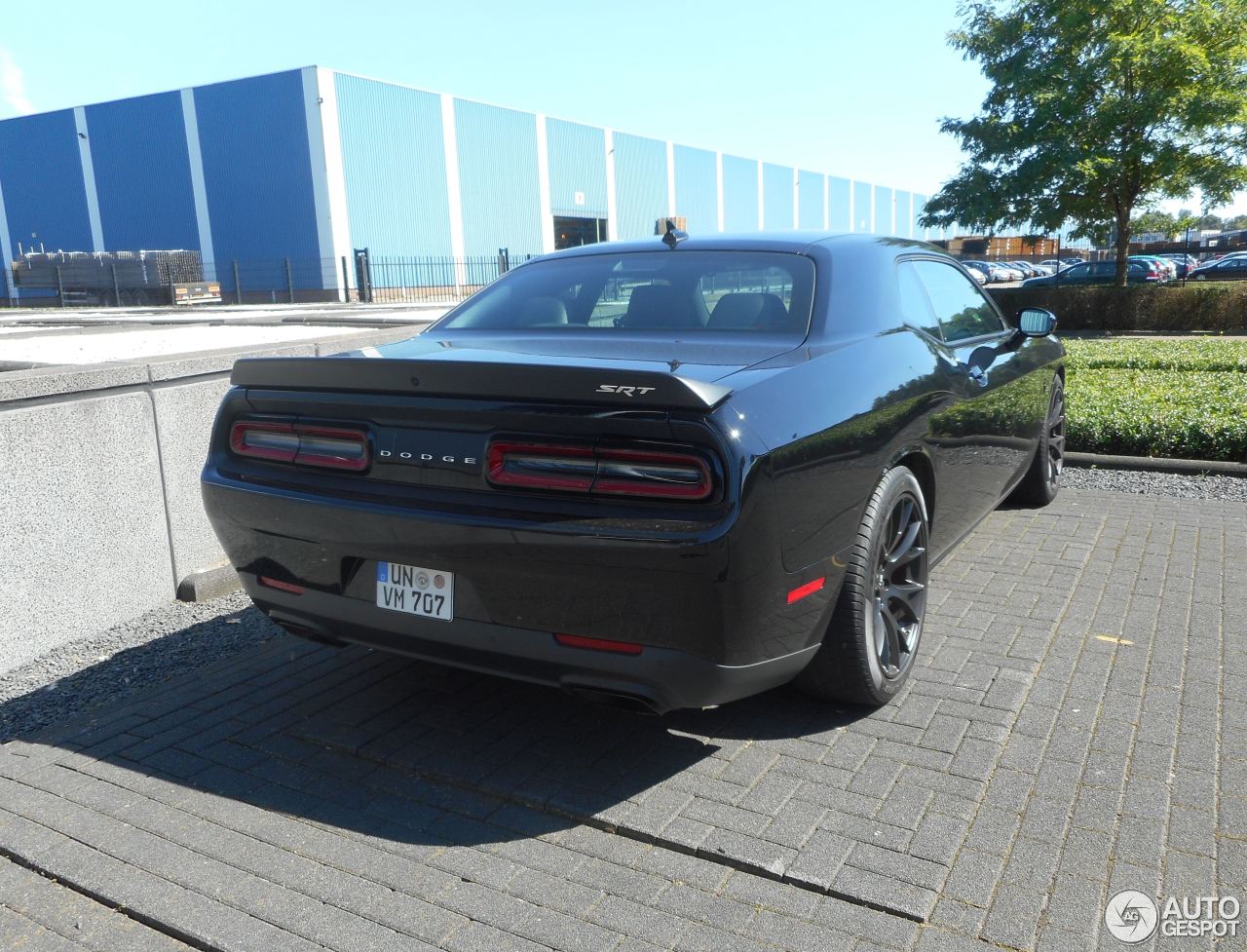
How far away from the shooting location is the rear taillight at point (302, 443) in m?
3.09

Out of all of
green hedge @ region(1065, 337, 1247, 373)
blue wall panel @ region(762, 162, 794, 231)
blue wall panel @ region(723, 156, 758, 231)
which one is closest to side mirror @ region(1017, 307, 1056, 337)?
green hedge @ region(1065, 337, 1247, 373)

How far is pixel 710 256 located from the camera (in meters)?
3.97

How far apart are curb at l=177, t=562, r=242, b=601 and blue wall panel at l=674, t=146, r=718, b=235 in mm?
47573

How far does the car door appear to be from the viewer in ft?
13.5

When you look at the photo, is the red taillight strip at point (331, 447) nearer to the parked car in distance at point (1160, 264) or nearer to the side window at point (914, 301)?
the side window at point (914, 301)

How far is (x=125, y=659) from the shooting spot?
4.29 m

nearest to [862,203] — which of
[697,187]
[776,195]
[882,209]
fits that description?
[882,209]

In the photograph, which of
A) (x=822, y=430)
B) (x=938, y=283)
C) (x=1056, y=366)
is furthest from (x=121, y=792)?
(x=1056, y=366)

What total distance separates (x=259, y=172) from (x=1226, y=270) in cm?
3152

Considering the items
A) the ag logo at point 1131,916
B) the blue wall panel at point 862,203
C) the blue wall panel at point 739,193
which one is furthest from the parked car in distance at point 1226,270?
the blue wall panel at point 862,203

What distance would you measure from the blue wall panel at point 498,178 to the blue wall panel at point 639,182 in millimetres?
6391

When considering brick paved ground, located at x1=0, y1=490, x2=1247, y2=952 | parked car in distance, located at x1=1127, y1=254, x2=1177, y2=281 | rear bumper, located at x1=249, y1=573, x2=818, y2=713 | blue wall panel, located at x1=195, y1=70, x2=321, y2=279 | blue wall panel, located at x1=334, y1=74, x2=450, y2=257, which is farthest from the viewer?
parked car in distance, located at x1=1127, y1=254, x2=1177, y2=281

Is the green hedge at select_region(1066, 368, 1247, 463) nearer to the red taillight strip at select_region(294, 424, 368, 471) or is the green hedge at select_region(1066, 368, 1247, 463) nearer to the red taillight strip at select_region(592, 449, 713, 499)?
the red taillight strip at select_region(592, 449, 713, 499)

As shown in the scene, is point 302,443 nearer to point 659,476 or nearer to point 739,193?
point 659,476
